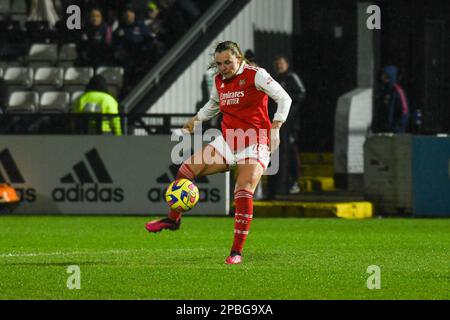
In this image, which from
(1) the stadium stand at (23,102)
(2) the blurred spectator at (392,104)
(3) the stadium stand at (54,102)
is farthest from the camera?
(1) the stadium stand at (23,102)

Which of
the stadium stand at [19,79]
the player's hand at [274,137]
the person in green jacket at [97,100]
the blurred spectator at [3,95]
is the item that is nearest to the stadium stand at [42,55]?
the stadium stand at [19,79]

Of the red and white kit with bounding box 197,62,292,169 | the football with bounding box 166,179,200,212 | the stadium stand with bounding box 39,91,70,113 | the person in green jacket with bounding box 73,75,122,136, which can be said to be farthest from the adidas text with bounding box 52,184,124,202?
the red and white kit with bounding box 197,62,292,169

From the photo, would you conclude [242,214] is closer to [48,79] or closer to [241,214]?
[241,214]

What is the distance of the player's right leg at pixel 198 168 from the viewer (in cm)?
1391

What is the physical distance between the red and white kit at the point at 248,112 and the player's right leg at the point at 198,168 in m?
0.09

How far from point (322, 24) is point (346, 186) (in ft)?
15.8

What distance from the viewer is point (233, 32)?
86.9 ft

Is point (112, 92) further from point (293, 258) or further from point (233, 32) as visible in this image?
point (293, 258)

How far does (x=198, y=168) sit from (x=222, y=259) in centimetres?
97

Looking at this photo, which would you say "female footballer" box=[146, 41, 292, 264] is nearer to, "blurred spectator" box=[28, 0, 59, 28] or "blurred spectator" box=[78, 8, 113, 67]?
"blurred spectator" box=[78, 8, 113, 67]

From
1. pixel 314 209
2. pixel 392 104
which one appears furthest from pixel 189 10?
pixel 314 209

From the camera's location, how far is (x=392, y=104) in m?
24.7

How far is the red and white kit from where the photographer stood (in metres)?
13.7

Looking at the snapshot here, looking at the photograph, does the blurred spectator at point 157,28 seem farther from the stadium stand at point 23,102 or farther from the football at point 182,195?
the football at point 182,195
